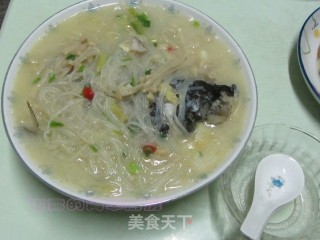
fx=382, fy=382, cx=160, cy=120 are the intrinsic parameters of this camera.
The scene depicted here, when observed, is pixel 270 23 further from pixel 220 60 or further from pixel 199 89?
pixel 199 89

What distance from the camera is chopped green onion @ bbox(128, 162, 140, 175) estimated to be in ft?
3.26

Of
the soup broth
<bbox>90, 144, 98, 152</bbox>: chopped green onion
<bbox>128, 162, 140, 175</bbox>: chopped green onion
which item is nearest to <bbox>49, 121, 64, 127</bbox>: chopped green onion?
the soup broth

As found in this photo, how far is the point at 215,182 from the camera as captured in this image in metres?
1.08

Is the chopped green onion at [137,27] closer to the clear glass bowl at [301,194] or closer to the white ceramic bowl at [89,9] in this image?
the white ceramic bowl at [89,9]

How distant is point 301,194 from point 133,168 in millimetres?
500

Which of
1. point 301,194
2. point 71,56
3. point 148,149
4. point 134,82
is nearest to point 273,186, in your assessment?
point 301,194

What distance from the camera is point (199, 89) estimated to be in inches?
42.0

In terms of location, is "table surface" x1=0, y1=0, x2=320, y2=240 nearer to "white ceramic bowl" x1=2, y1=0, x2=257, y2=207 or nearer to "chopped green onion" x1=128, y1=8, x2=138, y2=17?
"white ceramic bowl" x1=2, y1=0, x2=257, y2=207

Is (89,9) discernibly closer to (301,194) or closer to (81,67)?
(81,67)

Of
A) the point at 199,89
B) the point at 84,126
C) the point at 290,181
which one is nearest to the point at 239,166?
the point at 290,181

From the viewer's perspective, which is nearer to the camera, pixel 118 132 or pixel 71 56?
pixel 118 132

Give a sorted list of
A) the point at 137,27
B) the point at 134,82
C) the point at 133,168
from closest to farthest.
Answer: the point at 133,168 → the point at 134,82 → the point at 137,27

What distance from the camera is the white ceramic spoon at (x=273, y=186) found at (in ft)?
3.14

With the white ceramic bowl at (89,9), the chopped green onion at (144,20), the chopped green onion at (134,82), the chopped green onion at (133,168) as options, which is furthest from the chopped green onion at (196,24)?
the chopped green onion at (133,168)
